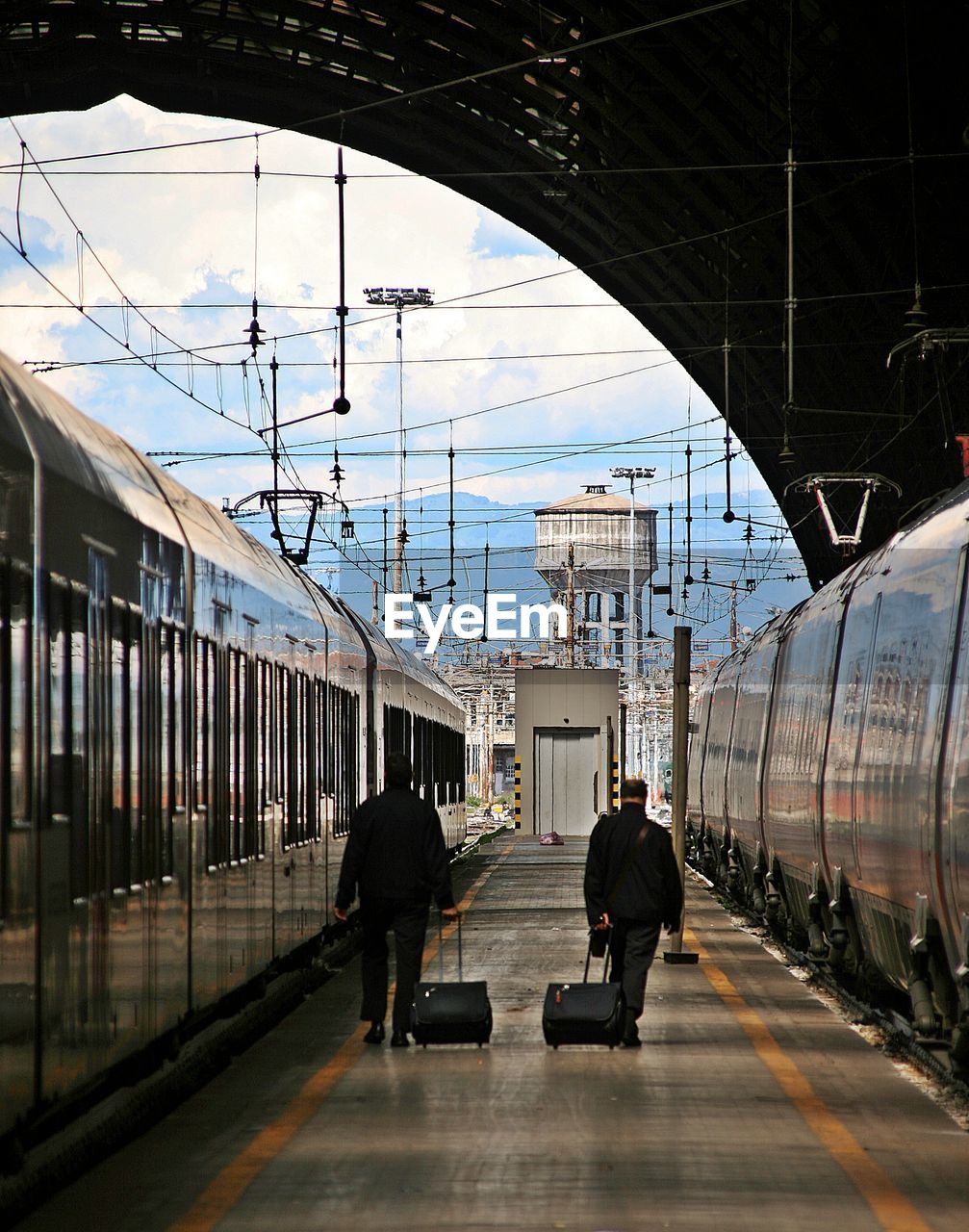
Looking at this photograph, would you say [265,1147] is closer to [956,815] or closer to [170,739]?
[170,739]

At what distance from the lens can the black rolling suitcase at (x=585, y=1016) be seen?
448 inches

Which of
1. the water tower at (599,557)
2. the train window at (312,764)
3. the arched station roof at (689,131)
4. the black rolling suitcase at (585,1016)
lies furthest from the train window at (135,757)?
the water tower at (599,557)

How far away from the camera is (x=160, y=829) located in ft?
30.5

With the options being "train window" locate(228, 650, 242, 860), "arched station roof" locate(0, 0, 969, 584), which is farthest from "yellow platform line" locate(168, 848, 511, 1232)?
"arched station roof" locate(0, 0, 969, 584)

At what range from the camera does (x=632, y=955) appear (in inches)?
474

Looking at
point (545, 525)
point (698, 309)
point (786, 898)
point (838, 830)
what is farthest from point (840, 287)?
point (545, 525)

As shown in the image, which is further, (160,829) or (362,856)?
Result: (362,856)

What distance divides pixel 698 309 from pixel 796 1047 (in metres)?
27.0

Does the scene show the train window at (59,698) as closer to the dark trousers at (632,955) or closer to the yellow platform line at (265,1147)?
the yellow platform line at (265,1147)

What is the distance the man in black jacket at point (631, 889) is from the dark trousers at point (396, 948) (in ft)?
3.52

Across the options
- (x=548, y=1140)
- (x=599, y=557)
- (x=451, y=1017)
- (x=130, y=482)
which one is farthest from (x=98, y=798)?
(x=599, y=557)

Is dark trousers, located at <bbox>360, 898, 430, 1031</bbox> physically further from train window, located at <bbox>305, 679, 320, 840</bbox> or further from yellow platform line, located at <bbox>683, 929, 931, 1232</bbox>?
train window, located at <bbox>305, 679, 320, 840</bbox>

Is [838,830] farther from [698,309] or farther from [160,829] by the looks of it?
[698,309]

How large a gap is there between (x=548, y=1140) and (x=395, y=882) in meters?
3.43
